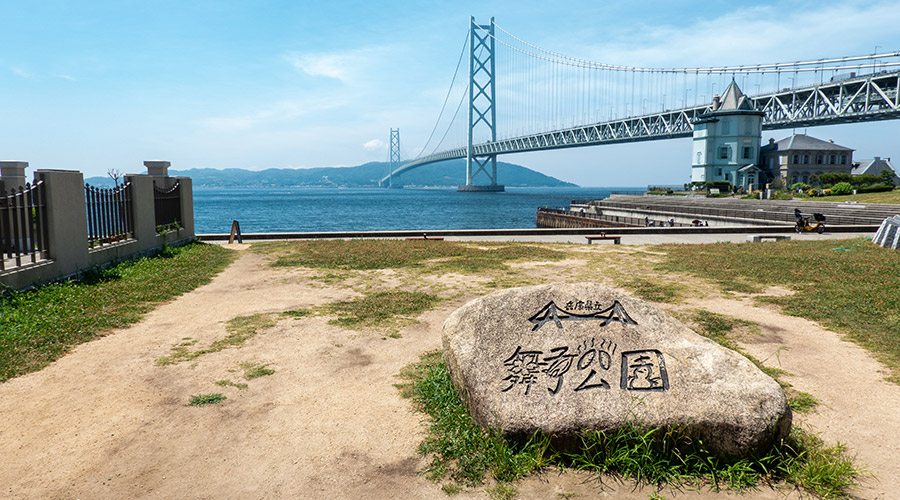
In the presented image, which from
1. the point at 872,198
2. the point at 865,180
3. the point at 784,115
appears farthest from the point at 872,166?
the point at 872,198

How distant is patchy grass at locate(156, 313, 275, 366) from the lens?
5.95 meters

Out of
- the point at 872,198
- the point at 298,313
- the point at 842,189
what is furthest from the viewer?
the point at 842,189

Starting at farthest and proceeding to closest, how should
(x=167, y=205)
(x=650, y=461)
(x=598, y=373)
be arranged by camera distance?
(x=167, y=205)
(x=598, y=373)
(x=650, y=461)

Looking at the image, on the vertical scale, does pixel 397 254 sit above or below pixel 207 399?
above

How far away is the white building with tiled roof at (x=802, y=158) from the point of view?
207 ft

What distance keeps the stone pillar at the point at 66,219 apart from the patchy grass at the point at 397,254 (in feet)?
12.7

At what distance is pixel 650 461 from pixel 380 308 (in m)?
A: 5.13

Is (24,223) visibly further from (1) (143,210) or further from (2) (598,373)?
(2) (598,373)

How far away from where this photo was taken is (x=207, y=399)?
4809 millimetres

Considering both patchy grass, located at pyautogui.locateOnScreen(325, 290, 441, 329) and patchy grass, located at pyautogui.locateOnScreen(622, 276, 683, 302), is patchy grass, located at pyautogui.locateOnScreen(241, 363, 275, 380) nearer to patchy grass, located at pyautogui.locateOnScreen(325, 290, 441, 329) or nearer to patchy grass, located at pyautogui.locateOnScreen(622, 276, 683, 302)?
patchy grass, located at pyautogui.locateOnScreen(325, 290, 441, 329)

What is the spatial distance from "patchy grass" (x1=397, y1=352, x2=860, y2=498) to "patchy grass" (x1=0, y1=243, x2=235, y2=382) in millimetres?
4755

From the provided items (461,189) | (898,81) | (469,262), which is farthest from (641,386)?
(461,189)

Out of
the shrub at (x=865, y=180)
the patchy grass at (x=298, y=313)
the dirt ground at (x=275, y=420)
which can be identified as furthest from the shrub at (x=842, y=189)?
the patchy grass at (x=298, y=313)

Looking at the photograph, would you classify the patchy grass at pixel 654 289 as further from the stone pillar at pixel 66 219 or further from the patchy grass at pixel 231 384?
the stone pillar at pixel 66 219
